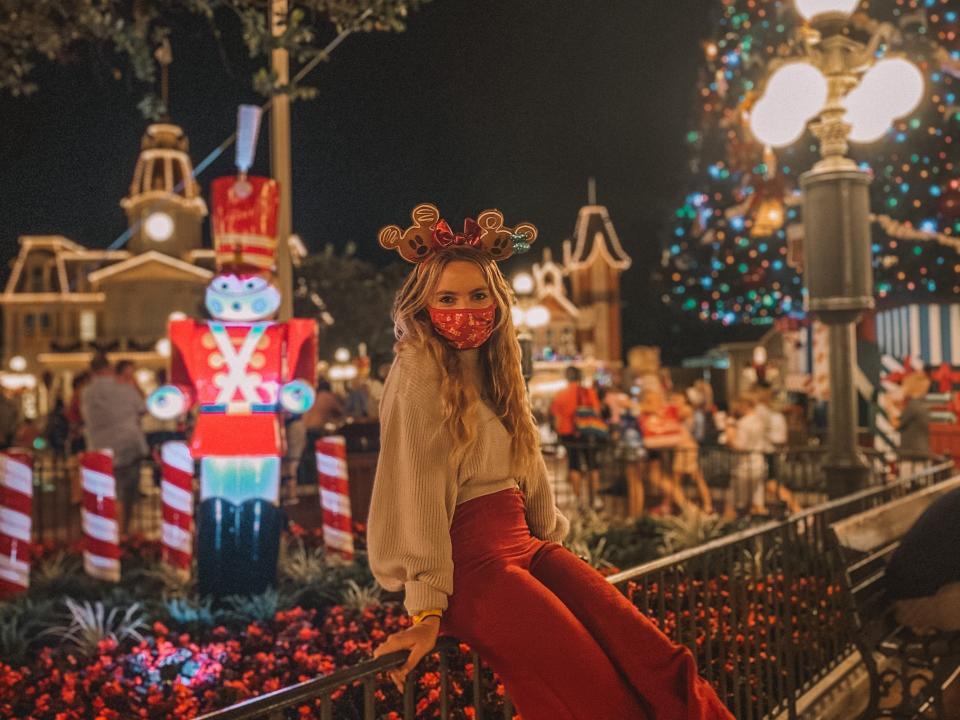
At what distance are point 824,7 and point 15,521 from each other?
7.36 metres

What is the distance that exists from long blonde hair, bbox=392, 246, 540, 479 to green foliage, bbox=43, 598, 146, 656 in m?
3.50

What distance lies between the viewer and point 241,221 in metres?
6.18

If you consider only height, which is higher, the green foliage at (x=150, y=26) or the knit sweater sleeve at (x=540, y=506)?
the green foliage at (x=150, y=26)

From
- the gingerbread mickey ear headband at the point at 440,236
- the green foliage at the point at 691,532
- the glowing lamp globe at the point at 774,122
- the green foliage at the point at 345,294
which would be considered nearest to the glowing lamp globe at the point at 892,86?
the glowing lamp globe at the point at 774,122

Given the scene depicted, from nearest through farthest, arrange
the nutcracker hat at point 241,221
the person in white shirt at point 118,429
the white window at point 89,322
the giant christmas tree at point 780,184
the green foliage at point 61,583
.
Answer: the nutcracker hat at point 241,221, the green foliage at point 61,583, the person in white shirt at point 118,429, the giant christmas tree at point 780,184, the white window at point 89,322

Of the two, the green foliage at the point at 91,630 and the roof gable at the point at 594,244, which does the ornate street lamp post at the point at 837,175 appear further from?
the roof gable at the point at 594,244

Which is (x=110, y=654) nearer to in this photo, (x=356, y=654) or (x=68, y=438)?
(x=356, y=654)

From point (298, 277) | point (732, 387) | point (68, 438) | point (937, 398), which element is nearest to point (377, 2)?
point (68, 438)

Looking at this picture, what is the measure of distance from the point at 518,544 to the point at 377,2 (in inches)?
224

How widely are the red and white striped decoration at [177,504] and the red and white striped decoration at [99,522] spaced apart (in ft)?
1.35

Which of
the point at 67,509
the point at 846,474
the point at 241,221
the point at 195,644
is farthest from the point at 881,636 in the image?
the point at 67,509

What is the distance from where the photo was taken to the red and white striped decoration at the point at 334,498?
7.38 metres

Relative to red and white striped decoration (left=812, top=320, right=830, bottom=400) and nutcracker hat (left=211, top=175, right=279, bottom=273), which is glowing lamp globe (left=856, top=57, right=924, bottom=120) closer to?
nutcracker hat (left=211, top=175, right=279, bottom=273)

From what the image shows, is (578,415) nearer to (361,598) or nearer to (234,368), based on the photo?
(361,598)
